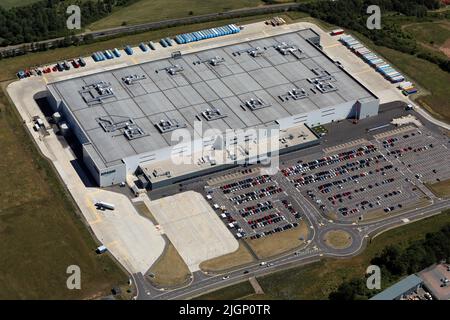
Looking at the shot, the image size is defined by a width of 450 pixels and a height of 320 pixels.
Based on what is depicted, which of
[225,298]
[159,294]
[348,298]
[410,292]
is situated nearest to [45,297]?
[159,294]

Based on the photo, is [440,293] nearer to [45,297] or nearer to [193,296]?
[193,296]
